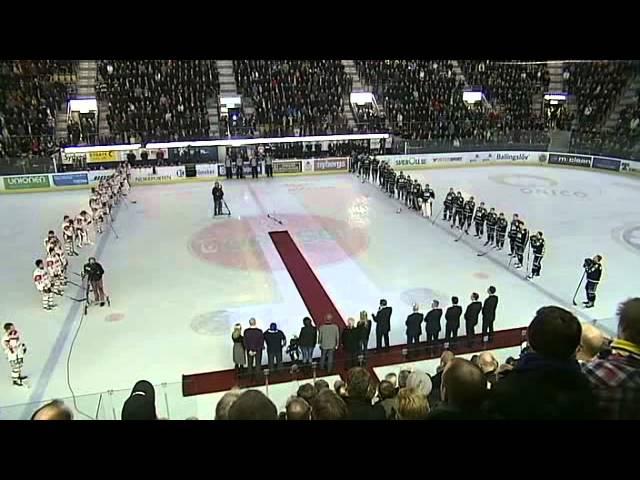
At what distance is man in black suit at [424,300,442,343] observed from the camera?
9445mm

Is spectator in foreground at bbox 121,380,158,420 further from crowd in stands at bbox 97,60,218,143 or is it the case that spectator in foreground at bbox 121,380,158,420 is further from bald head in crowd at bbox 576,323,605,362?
crowd in stands at bbox 97,60,218,143

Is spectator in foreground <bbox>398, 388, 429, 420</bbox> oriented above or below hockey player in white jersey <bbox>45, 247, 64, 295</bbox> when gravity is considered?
above

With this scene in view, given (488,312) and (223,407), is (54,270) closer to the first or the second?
(488,312)

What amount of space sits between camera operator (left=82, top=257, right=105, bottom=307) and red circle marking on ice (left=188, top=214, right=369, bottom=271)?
3052mm

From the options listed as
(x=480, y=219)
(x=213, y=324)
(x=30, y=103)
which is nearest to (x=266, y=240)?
(x=213, y=324)

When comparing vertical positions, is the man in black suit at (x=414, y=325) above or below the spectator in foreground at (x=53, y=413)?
below

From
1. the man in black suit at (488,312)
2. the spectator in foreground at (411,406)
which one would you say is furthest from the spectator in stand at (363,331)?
the spectator in foreground at (411,406)

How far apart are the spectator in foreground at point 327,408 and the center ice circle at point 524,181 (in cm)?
2112

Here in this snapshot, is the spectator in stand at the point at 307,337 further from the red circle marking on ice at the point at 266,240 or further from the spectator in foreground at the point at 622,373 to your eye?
the spectator in foreground at the point at 622,373

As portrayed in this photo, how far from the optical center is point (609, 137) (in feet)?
84.2

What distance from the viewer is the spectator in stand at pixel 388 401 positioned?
4111mm

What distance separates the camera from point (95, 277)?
1130 centimetres

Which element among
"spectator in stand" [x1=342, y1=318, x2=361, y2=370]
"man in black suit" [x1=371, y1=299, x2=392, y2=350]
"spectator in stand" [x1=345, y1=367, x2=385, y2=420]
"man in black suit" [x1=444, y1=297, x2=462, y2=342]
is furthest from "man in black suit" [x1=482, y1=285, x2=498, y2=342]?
"spectator in stand" [x1=345, y1=367, x2=385, y2=420]
